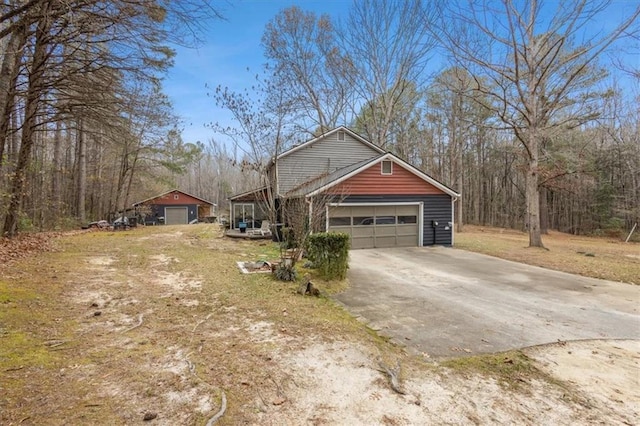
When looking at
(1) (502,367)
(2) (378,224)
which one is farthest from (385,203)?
(1) (502,367)

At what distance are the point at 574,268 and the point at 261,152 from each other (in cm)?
1060

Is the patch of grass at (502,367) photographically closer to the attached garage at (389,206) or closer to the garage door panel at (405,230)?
the attached garage at (389,206)

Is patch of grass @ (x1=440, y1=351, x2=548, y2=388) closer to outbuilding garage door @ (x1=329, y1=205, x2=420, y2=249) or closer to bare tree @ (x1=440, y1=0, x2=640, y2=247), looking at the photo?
outbuilding garage door @ (x1=329, y1=205, x2=420, y2=249)

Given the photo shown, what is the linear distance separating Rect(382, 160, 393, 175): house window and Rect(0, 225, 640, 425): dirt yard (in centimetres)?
910

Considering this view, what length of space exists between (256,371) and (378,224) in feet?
35.6

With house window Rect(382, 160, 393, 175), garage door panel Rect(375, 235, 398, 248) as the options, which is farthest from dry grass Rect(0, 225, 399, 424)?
house window Rect(382, 160, 393, 175)

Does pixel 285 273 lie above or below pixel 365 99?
below

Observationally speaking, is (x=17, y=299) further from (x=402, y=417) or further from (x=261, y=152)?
(x=261, y=152)

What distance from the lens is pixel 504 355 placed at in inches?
151

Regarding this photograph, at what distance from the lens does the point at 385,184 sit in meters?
13.5

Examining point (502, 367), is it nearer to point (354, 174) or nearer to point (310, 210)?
point (310, 210)

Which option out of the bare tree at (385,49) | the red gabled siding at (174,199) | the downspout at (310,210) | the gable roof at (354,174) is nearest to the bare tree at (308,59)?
the bare tree at (385,49)

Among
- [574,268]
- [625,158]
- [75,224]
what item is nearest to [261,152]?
[574,268]

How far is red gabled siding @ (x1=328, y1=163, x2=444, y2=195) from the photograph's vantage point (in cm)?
1295
